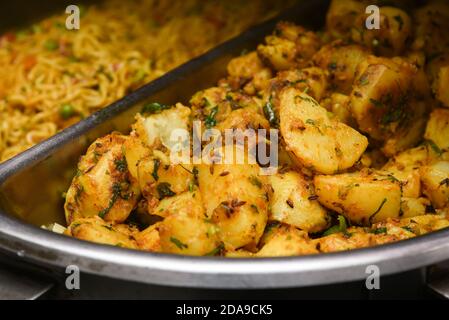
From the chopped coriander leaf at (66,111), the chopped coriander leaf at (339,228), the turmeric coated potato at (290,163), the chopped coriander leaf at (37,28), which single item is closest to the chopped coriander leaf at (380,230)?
the turmeric coated potato at (290,163)

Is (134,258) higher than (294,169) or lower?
lower

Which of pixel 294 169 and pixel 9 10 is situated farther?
pixel 9 10

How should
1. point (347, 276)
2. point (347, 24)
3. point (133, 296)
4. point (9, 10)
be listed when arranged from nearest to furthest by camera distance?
point (347, 276) < point (133, 296) < point (347, 24) < point (9, 10)

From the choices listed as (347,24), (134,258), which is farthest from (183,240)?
(347,24)

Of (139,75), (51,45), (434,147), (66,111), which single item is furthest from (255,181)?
(51,45)

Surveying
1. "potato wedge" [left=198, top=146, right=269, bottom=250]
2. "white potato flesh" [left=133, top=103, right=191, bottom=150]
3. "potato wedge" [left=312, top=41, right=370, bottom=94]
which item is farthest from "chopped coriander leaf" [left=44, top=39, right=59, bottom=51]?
"potato wedge" [left=198, top=146, right=269, bottom=250]

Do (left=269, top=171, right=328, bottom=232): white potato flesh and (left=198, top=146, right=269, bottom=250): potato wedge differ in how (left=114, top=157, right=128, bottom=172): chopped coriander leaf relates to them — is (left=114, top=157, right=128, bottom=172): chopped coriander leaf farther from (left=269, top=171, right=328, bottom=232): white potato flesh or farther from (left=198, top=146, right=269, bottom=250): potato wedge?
(left=269, top=171, right=328, bottom=232): white potato flesh

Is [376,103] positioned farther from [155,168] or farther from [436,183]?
[155,168]
